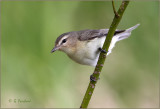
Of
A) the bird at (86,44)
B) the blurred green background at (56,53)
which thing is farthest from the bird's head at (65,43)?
the blurred green background at (56,53)

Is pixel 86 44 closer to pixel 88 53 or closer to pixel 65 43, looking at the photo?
pixel 88 53

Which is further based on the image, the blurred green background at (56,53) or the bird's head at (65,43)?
the bird's head at (65,43)

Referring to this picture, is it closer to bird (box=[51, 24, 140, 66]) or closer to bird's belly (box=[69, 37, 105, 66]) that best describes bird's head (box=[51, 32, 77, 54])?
bird (box=[51, 24, 140, 66])

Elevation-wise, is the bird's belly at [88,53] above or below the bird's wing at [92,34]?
below

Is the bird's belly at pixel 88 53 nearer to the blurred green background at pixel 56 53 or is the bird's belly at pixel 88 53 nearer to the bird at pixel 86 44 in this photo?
the bird at pixel 86 44

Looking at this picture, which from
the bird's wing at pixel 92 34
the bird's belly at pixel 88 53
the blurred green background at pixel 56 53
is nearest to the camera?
the blurred green background at pixel 56 53

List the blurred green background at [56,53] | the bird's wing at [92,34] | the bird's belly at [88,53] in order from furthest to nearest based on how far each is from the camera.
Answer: the bird's wing at [92,34] < the bird's belly at [88,53] < the blurred green background at [56,53]

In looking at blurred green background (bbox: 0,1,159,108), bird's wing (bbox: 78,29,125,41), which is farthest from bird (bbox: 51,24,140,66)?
blurred green background (bbox: 0,1,159,108)
